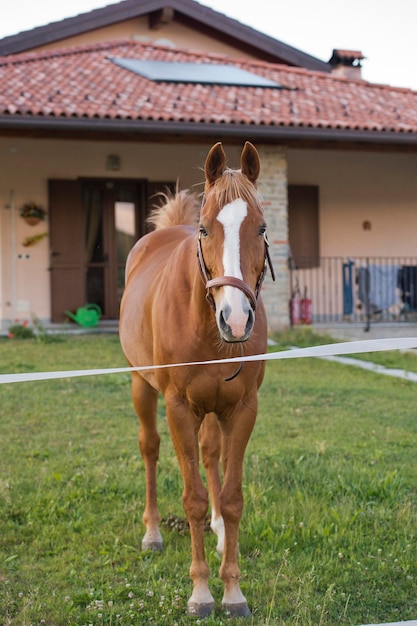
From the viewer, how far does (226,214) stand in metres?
2.85

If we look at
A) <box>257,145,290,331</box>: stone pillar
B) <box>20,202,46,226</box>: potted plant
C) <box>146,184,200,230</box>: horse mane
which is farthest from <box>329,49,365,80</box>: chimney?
<box>146,184,200,230</box>: horse mane

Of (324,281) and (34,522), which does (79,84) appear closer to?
(324,281)

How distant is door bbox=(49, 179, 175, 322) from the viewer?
1359cm

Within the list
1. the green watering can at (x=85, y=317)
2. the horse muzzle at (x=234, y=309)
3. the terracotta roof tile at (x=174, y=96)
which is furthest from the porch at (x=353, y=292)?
the horse muzzle at (x=234, y=309)

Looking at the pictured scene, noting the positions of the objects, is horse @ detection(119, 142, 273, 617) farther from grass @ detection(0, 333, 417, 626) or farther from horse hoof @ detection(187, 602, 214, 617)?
grass @ detection(0, 333, 417, 626)

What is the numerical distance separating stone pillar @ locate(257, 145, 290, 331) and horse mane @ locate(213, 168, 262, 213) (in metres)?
9.71

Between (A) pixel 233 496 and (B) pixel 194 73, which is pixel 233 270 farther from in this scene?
(B) pixel 194 73

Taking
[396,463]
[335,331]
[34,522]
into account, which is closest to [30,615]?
[34,522]

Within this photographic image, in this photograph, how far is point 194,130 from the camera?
12195mm

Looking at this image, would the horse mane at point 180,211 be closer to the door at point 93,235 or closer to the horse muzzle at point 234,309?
the horse muzzle at point 234,309

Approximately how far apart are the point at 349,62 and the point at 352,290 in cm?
763

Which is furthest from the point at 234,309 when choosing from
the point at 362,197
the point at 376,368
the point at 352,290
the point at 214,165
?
the point at 362,197

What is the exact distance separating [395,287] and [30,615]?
12.3 m

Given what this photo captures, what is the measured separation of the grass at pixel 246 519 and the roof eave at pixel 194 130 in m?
5.68
